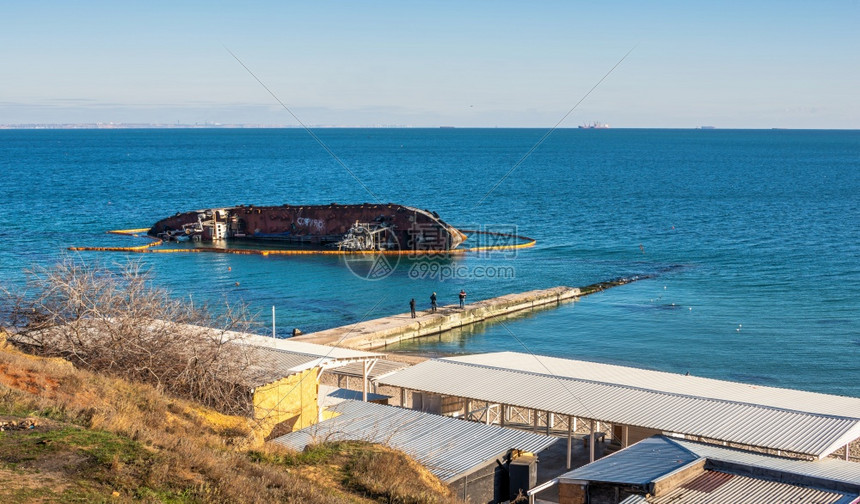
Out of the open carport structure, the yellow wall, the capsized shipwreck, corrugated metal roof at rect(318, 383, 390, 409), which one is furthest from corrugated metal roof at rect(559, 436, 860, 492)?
the capsized shipwreck

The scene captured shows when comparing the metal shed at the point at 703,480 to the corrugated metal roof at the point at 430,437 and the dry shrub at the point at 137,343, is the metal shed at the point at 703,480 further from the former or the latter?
the dry shrub at the point at 137,343

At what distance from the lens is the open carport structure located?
52.3 ft

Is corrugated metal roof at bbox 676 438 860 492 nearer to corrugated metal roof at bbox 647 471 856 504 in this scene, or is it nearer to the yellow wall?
corrugated metal roof at bbox 647 471 856 504

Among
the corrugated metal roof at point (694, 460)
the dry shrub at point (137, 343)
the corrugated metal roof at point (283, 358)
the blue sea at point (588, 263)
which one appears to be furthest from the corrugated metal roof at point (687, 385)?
the blue sea at point (588, 263)

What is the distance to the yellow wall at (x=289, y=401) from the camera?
16297 mm

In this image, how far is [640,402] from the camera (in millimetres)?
17672

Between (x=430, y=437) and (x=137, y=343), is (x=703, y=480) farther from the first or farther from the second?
(x=137, y=343)

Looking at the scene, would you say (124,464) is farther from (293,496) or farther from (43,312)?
(43,312)

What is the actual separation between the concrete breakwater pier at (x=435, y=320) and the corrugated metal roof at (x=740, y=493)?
18492 mm

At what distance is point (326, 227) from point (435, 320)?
25.0 m

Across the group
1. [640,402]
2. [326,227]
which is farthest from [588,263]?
[640,402]

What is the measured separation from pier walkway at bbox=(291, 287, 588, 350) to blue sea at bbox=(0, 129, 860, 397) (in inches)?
36.1

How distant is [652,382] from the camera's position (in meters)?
20.0

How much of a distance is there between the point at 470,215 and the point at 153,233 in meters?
29.9
